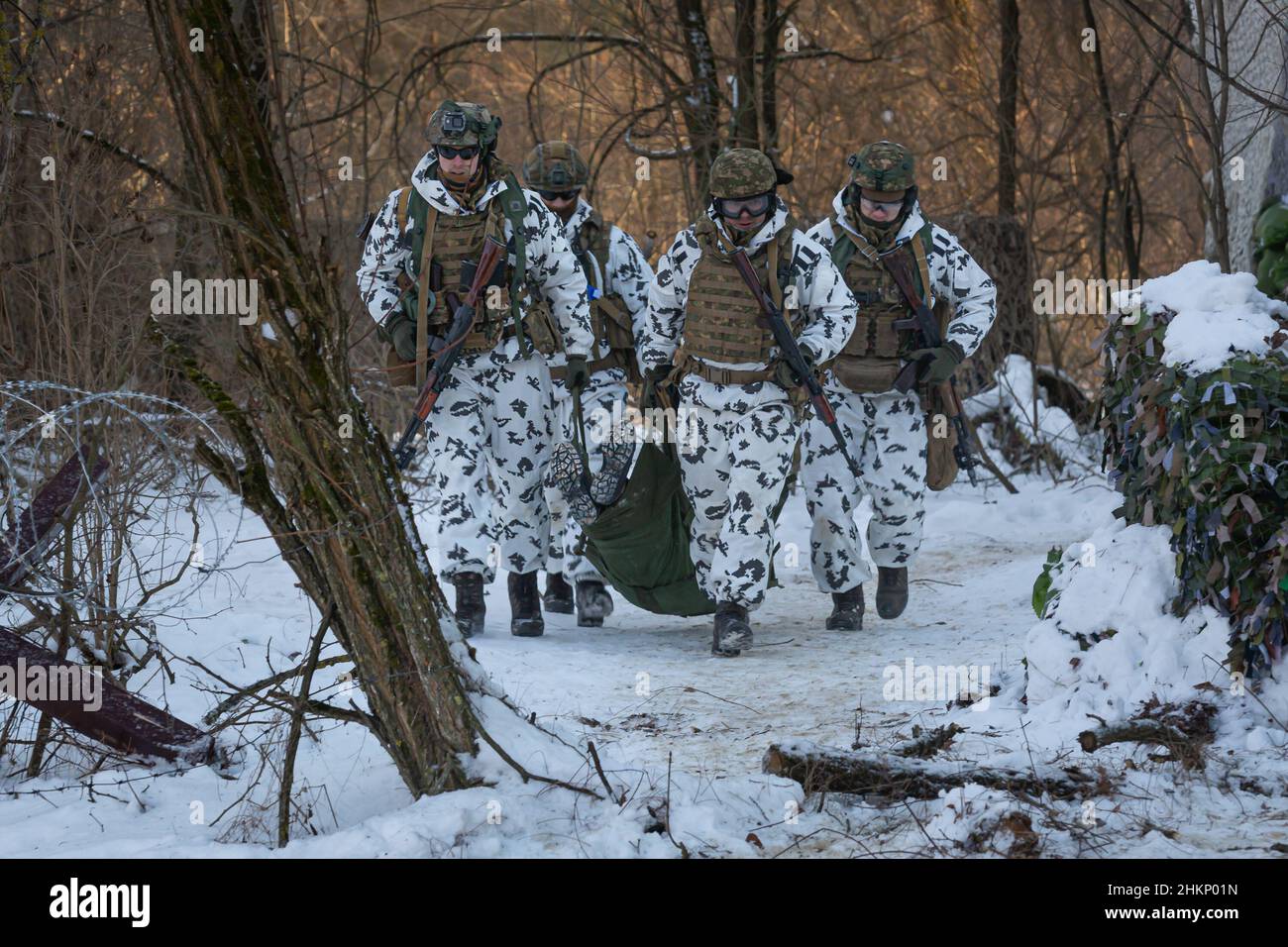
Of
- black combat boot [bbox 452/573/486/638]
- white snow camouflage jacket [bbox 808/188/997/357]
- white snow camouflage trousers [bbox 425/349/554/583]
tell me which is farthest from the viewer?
white snow camouflage jacket [bbox 808/188/997/357]

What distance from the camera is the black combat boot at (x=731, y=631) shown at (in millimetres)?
6270

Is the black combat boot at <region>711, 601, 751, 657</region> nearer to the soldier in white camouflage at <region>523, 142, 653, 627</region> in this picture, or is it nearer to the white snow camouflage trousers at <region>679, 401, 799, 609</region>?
the white snow camouflage trousers at <region>679, 401, 799, 609</region>

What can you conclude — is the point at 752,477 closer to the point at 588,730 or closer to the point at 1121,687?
the point at 588,730

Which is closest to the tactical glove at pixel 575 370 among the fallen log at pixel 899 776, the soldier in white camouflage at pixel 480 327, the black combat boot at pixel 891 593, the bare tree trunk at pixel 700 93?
the soldier in white camouflage at pixel 480 327

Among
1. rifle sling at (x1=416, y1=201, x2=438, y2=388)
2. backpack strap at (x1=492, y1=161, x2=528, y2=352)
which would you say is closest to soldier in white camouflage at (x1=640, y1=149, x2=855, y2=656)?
backpack strap at (x1=492, y1=161, x2=528, y2=352)

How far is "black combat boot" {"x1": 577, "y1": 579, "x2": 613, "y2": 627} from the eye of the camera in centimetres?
713

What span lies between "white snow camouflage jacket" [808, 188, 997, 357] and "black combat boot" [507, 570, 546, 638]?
6.74 feet

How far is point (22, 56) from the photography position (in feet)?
17.9

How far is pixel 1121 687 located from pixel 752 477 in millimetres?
2104

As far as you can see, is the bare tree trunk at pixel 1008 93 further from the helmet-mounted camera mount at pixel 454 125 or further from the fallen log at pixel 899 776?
the fallen log at pixel 899 776

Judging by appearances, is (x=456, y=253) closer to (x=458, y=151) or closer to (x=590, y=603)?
(x=458, y=151)

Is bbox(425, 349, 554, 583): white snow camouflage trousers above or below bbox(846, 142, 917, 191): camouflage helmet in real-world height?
below

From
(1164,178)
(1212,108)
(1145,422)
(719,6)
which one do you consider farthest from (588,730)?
(1164,178)
